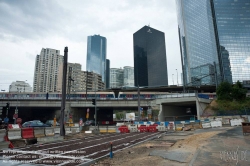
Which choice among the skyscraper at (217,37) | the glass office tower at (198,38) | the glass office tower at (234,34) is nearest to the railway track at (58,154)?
the skyscraper at (217,37)

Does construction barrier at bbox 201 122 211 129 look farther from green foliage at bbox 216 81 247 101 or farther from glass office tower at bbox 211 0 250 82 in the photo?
glass office tower at bbox 211 0 250 82

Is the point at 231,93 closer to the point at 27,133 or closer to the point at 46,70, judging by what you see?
the point at 27,133

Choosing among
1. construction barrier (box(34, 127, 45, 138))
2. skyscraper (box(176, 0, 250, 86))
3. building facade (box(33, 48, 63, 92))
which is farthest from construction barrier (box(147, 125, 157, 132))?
building facade (box(33, 48, 63, 92))

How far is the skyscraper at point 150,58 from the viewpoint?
16904 cm

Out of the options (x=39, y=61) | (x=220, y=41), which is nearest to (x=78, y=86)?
(x=39, y=61)

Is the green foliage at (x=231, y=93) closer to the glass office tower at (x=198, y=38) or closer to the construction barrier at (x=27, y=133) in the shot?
the construction barrier at (x=27, y=133)

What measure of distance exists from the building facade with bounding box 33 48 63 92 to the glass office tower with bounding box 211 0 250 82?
130 metres

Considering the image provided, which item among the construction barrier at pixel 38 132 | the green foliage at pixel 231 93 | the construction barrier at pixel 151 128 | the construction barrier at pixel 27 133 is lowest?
the construction barrier at pixel 151 128

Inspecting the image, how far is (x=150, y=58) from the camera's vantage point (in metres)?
174

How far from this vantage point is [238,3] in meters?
119

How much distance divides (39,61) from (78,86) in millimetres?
45954

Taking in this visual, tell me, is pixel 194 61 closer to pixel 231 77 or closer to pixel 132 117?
pixel 231 77

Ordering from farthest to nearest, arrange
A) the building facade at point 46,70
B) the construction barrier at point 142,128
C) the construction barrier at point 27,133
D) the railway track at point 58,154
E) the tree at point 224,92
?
the building facade at point 46,70, the tree at point 224,92, the construction barrier at point 142,128, the construction barrier at point 27,133, the railway track at point 58,154

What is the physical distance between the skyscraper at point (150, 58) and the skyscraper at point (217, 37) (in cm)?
4751
